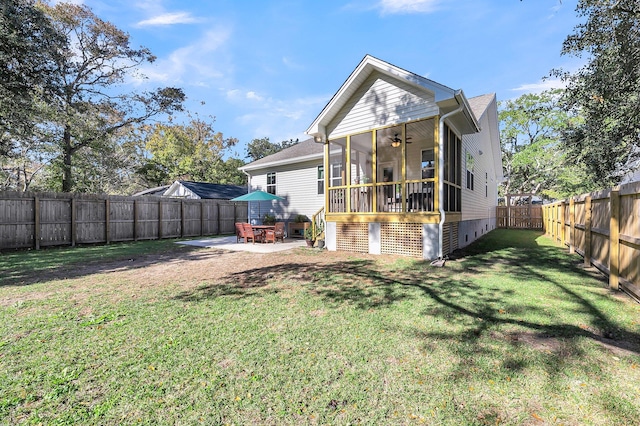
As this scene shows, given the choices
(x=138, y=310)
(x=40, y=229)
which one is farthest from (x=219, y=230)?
(x=138, y=310)

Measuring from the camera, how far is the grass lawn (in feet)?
6.97

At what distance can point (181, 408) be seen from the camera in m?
2.12

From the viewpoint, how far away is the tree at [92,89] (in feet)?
48.4

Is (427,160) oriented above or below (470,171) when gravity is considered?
above

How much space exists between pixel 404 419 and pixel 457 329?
186 centimetres

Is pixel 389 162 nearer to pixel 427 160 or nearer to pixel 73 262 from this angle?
pixel 427 160

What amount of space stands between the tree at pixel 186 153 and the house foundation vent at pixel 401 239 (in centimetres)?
2808

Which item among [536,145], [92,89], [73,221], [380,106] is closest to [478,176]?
[380,106]

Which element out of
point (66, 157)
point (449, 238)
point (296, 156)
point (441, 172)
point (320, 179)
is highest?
point (66, 157)

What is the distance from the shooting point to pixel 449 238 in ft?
29.8

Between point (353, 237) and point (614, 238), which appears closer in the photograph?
point (614, 238)

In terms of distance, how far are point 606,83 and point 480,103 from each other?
15.0ft

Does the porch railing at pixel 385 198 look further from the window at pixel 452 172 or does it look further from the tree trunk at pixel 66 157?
the tree trunk at pixel 66 157

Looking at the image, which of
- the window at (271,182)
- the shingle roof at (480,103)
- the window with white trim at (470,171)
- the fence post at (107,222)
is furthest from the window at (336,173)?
the fence post at (107,222)
